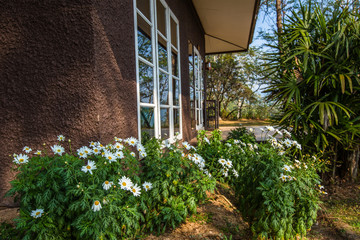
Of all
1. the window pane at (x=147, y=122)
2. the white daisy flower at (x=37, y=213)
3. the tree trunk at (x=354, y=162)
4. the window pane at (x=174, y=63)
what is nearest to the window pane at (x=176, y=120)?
the window pane at (x=174, y=63)

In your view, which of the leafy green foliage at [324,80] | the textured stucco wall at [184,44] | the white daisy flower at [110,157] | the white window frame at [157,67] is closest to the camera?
the white daisy flower at [110,157]

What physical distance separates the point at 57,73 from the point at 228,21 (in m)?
4.97

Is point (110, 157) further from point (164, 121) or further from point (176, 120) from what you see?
point (176, 120)

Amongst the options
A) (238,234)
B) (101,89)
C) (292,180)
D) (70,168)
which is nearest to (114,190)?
(70,168)

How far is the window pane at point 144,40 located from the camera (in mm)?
2338

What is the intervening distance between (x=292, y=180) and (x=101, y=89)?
1.64 meters

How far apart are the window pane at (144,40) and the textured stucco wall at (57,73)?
51 centimetres

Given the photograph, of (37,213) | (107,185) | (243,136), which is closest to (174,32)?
(243,136)

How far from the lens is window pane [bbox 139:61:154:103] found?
232 cm

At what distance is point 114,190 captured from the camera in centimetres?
124

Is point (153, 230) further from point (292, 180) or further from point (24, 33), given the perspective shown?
point (24, 33)

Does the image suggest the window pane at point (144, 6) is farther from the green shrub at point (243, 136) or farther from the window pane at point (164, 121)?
the green shrub at point (243, 136)

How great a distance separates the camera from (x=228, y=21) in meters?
5.59

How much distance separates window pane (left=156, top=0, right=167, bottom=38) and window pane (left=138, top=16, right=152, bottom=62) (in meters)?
0.42
